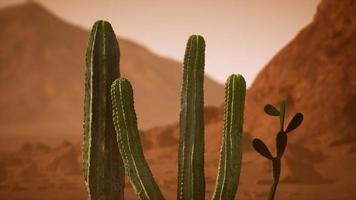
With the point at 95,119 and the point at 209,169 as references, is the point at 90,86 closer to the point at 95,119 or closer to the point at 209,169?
the point at 95,119

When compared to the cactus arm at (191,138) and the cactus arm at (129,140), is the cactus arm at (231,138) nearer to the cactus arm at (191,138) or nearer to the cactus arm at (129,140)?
the cactus arm at (191,138)

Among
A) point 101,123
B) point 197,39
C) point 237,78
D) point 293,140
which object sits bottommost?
point 101,123

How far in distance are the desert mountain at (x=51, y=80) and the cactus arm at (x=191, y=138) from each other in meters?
46.7

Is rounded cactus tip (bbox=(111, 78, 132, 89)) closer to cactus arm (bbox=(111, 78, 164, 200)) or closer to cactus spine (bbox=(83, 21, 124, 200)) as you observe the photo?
cactus arm (bbox=(111, 78, 164, 200))

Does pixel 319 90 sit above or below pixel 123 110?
above

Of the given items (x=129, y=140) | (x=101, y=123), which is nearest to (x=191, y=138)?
(x=129, y=140)

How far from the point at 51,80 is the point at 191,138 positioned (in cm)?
6841

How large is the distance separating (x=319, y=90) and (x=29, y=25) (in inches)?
2927

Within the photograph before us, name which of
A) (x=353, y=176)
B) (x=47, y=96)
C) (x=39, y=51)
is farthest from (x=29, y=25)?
(x=353, y=176)

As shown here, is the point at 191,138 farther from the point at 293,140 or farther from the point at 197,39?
the point at 293,140

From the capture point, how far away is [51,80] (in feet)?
232

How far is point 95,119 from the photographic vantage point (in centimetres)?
480

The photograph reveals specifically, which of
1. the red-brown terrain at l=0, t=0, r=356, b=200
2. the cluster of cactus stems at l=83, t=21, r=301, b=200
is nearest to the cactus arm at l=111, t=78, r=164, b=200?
the cluster of cactus stems at l=83, t=21, r=301, b=200

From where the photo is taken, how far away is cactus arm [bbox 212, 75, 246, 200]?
483 cm
